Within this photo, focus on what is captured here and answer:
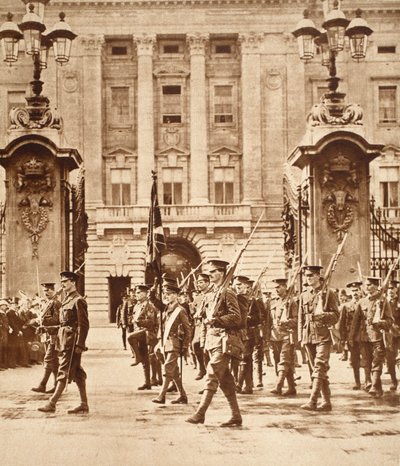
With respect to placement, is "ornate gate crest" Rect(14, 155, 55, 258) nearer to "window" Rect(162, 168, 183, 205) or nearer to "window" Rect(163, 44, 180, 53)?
"window" Rect(162, 168, 183, 205)

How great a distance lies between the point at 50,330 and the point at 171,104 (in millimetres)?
32036

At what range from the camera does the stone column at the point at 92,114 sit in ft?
141

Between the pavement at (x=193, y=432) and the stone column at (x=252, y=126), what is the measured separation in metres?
28.8

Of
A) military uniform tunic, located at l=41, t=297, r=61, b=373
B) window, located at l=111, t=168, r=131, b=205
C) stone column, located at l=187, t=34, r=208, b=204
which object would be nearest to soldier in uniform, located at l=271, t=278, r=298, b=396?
military uniform tunic, located at l=41, t=297, r=61, b=373

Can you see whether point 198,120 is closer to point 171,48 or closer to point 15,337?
point 171,48

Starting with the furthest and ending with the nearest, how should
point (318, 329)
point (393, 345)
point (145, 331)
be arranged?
1. point (145, 331)
2. point (393, 345)
3. point (318, 329)

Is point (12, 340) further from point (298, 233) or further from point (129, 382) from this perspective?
point (298, 233)

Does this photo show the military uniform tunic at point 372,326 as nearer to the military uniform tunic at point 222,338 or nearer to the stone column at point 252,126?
the military uniform tunic at point 222,338

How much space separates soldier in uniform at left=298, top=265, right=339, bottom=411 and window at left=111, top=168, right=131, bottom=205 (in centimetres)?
3200

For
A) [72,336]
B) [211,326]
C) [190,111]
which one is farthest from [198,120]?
[211,326]

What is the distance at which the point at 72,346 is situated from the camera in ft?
37.2

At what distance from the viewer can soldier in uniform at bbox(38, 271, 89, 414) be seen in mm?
11266

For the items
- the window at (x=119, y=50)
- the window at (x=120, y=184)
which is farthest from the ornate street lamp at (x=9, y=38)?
the window at (x=119, y=50)

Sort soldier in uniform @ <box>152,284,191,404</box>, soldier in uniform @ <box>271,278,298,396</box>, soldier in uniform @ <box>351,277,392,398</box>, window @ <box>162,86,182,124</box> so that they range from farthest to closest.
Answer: window @ <box>162,86,182,124</box> < soldier in uniform @ <box>351,277,392,398</box> < soldier in uniform @ <box>271,278,298,396</box> < soldier in uniform @ <box>152,284,191,404</box>
